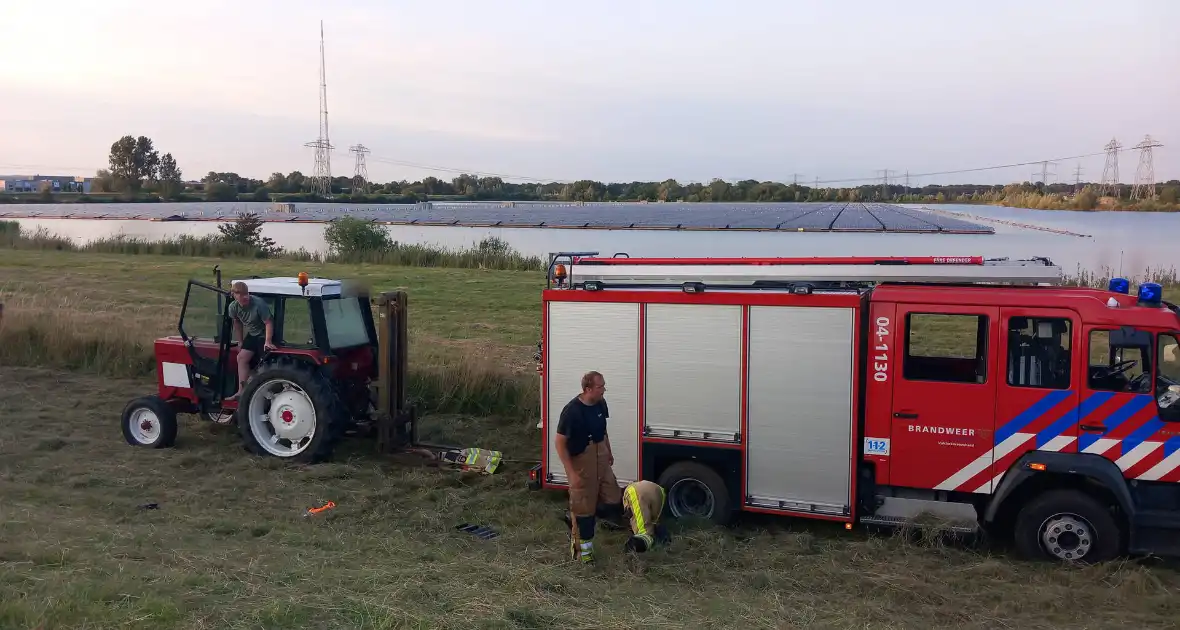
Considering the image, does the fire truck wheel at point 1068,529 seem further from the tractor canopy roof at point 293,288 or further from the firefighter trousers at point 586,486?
the tractor canopy roof at point 293,288

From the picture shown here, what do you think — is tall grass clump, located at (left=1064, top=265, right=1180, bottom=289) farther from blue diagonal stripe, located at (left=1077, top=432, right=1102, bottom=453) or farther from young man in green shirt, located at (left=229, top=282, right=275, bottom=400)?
young man in green shirt, located at (left=229, top=282, right=275, bottom=400)

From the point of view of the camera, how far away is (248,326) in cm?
1010

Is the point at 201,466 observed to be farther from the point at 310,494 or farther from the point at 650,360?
the point at 650,360

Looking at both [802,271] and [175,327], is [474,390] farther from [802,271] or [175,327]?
[175,327]

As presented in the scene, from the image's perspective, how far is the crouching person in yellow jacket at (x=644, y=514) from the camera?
7.34 m

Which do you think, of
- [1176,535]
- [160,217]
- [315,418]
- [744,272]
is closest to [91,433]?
[315,418]

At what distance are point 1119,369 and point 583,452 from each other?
438cm

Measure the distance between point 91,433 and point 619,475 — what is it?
22.8ft

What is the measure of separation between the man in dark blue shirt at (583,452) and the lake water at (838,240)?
17.9m

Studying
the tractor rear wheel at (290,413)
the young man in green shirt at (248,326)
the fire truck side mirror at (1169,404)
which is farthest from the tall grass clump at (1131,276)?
the young man in green shirt at (248,326)

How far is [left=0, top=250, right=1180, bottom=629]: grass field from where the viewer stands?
5.21 m

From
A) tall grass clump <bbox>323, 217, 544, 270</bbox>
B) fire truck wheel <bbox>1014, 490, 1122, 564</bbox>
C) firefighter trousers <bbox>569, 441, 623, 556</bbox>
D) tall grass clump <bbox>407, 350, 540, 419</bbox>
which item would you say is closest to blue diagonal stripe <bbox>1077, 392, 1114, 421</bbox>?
fire truck wheel <bbox>1014, 490, 1122, 564</bbox>

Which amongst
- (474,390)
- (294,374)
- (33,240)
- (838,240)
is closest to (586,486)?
(294,374)

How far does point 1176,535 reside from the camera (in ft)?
23.0
